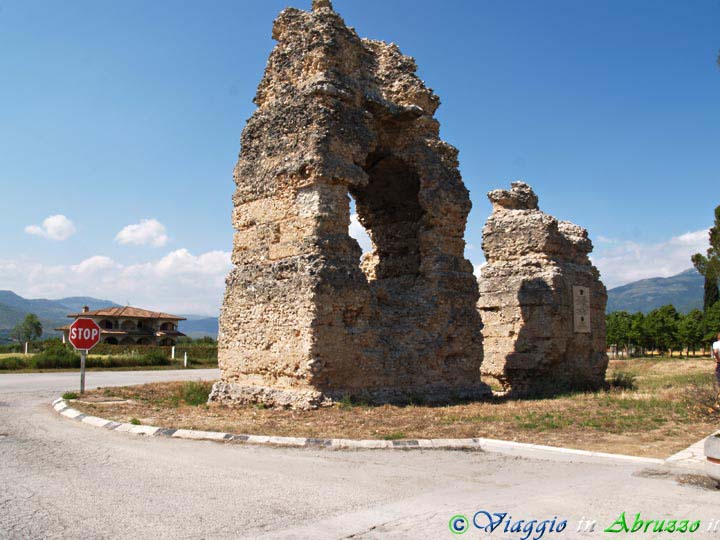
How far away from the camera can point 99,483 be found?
229 inches

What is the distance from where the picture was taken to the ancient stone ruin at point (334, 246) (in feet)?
37.9

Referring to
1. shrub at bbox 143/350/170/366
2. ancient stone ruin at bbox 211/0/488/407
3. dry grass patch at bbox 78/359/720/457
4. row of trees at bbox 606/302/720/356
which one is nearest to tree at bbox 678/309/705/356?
row of trees at bbox 606/302/720/356

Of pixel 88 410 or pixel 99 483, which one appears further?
pixel 88 410

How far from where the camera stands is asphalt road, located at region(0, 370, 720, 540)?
14.9 ft

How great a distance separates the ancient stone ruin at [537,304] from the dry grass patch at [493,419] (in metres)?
3.30

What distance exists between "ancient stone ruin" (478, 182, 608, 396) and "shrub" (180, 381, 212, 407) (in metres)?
7.92

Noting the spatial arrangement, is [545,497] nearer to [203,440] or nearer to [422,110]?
[203,440]

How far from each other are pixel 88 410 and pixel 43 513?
660cm

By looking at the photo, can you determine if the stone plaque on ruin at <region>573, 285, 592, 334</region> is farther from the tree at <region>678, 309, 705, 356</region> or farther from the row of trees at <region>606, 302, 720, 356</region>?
the tree at <region>678, 309, 705, 356</region>

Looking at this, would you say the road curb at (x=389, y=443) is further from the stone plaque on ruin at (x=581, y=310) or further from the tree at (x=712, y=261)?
the tree at (x=712, y=261)

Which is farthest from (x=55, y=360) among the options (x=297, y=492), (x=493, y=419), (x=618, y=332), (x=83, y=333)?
(x=618, y=332)

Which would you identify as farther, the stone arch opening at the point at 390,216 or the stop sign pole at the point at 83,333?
the stone arch opening at the point at 390,216

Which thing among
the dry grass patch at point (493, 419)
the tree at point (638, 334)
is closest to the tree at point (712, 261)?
the tree at point (638, 334)

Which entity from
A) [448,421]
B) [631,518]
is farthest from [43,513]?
[448,421]
